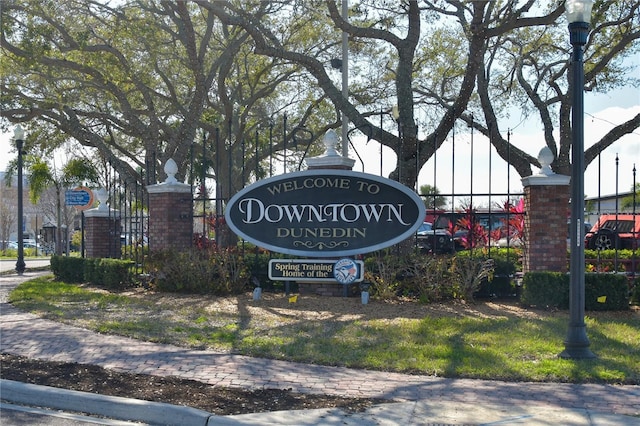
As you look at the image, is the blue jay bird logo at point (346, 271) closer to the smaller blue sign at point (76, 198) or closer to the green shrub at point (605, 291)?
the green shrub at point (605, 291)

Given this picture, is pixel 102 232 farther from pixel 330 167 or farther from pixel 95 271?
pixel 330 167

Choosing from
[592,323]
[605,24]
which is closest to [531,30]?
[605,24]

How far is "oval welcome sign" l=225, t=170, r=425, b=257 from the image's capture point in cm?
1305

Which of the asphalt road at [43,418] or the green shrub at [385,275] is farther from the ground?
the green shrub at [385,275]

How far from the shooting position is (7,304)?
45.0 feet

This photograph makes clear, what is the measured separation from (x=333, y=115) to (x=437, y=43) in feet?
19.3

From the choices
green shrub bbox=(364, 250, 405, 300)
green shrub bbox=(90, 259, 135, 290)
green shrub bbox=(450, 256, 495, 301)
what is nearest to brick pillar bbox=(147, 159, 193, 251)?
green shrub bbox=(90, 259, 135, 290)

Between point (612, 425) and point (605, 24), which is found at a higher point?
point (605, 24)

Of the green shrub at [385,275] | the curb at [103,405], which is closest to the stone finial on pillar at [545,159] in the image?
the green shrub at [385,275]

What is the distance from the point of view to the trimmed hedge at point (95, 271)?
51.9 feet

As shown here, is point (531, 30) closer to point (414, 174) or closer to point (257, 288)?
point (414, 174)

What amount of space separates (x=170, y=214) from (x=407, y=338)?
7.43 m

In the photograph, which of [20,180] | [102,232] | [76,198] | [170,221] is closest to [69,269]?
[102,232]

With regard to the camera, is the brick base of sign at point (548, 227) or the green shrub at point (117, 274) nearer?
the brick base of sign at point (548, 227)
